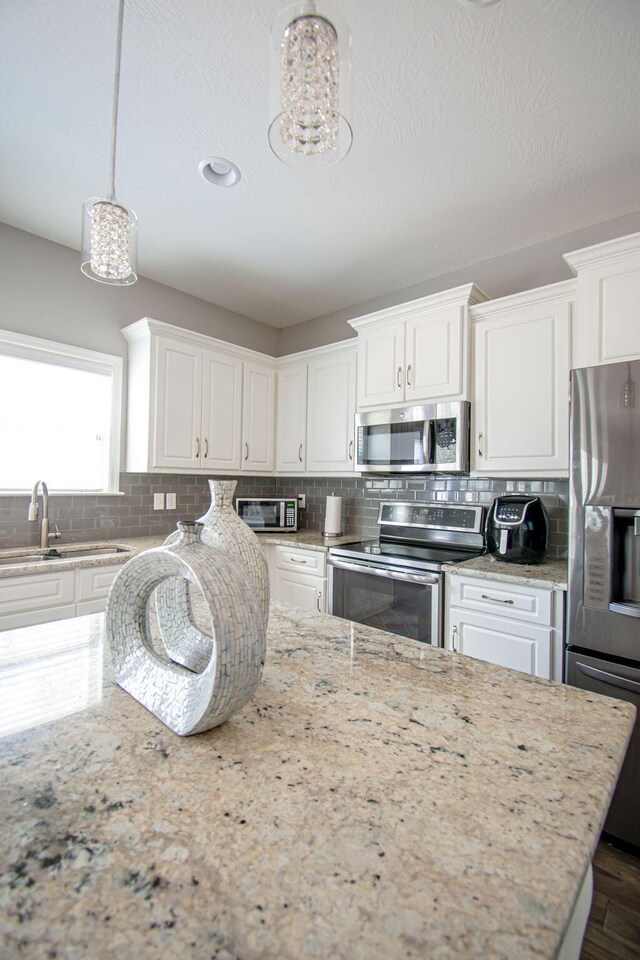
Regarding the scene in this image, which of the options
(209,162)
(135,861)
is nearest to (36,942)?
(135,861)

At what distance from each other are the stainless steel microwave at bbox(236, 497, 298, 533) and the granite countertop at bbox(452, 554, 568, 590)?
1544 mm

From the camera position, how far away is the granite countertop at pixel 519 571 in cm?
193

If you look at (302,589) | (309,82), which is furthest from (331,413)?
(309,82)

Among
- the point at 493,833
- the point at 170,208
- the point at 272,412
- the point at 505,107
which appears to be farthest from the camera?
the point at 272,412

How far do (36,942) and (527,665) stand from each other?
2036mm

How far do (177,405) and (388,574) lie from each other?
1.80 meters

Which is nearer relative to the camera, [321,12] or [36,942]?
[36,942]

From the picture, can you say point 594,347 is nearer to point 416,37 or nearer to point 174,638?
point 416,37

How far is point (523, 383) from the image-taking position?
2.39 m

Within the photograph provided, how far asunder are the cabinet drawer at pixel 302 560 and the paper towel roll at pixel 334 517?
1.10 ft

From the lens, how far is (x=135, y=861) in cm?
45

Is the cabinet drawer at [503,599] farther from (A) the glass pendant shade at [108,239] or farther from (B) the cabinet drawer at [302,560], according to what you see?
(A) the glass pendant shade at [108,239]

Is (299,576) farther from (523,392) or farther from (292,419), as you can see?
(523,392)

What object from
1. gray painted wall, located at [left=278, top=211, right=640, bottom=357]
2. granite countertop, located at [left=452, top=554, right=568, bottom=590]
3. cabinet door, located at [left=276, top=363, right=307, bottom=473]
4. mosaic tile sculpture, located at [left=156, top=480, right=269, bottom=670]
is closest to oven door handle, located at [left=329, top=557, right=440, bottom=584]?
granite countertop, located at [left=452, top=554, right=568, bottom=590]
